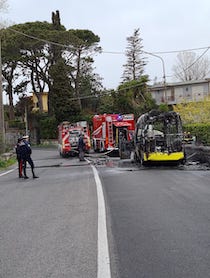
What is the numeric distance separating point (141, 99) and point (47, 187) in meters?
44.6

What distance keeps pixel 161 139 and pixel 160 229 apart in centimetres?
1249

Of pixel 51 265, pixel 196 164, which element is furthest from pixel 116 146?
pixel 51 265

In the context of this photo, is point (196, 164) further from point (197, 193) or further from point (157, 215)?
point (157, 215)

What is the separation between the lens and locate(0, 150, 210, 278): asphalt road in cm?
553

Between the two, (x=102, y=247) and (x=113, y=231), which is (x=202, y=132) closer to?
(x=113, y=231)

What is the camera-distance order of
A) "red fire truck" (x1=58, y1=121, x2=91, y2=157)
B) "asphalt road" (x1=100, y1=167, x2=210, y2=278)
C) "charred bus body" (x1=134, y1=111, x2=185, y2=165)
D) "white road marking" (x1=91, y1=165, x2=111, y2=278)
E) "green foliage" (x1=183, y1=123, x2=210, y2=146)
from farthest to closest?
1. "red fire truck" (x1=58, y1=121, x2=91, y2=157)
2. "green foliage" (x1=183, y1=123, x2=210, y2=146)
3. "charred bus body" (x1=134, y1=111, x2=185, y2=165)
4. "asphalt road" (x1=100, y1=167, x2=210, y2=278)
5. "white road marking" (x1=91, y1=165, x2=111, y2=278)

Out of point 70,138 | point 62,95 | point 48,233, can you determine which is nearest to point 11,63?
point 62,95

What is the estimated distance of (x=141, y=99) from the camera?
190 ft

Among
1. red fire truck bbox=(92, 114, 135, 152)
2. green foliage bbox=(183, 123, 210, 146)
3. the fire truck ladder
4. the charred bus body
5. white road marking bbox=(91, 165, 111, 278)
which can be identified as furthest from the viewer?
the fire truck ladder

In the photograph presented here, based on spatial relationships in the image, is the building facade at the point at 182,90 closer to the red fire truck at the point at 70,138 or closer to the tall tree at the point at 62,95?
the tall tree at the point at 62,95

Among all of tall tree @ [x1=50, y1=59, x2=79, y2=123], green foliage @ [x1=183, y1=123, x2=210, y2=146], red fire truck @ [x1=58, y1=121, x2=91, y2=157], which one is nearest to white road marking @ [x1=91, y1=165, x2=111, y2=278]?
green foliage @ [x1=183, y1=123, x2=210, y2=146]

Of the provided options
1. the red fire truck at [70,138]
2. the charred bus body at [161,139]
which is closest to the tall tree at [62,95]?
the red fire truck at [70,138]

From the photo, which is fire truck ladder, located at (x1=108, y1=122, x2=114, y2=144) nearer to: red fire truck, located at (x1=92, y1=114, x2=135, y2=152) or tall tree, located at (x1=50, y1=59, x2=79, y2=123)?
red fire truck, located at (x1=92, y1=114, x2=135, y2=152)

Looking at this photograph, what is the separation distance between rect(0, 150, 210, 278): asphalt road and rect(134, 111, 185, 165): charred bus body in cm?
612
